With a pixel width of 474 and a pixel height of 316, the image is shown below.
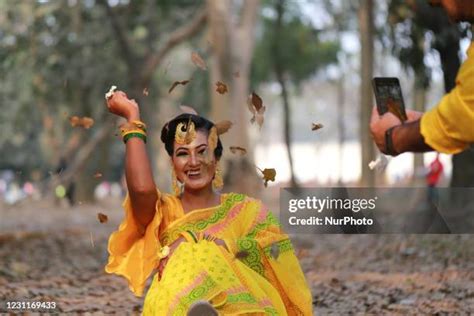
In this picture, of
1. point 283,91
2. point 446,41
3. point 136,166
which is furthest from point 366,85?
point 136,166

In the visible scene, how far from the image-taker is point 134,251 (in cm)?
395

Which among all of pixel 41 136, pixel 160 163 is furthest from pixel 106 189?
pixel 160 163

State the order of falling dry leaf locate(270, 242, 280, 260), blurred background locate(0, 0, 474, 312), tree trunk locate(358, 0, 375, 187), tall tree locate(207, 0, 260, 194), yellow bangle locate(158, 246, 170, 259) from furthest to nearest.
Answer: tree trunk locate(358, 0, 375, 187) < tall tree locate(207, 0, 260, 194) < blurred background locate(0, 0, 474, 312) < falling dry leaf locate(270, 242, 280, 260) < yellow bangle locate(158, 246, 170, 259)

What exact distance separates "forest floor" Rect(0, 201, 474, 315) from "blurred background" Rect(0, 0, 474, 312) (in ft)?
0.17

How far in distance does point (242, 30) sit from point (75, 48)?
27.9 feet

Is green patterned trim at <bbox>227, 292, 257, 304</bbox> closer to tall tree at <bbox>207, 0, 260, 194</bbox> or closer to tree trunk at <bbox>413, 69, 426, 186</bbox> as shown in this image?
tree trunk at <bbox>413, 69, 426, 186</bbox>

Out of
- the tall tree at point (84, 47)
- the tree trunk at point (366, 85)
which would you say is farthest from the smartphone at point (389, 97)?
the tall tree at point (84, 47)

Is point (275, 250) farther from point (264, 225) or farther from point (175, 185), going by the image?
point (175, 185)

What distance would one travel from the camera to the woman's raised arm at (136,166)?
3625 millimetres

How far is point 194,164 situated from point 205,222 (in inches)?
9.3

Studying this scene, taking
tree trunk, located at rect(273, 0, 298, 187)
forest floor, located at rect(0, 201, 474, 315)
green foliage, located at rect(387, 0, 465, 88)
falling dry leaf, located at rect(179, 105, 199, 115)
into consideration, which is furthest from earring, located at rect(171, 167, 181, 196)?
tree trunk, located at rect(273, 0, 298, 187)

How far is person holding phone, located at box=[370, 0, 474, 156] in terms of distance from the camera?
114 inches

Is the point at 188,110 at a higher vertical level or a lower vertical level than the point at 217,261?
higher

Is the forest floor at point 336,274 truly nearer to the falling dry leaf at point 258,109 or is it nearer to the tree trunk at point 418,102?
the tree trunk at point 418,102
